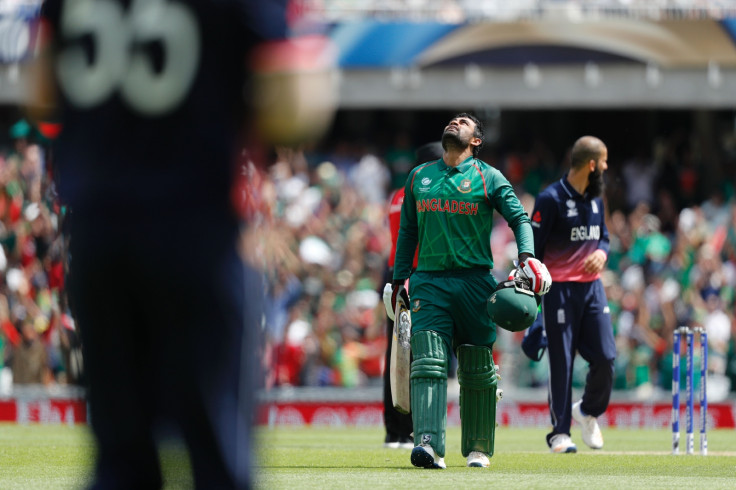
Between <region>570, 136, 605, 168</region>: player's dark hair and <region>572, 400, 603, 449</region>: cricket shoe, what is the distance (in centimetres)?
203

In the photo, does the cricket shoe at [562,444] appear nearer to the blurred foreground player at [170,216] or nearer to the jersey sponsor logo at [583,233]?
the jersey sponsor logo at [583,233]

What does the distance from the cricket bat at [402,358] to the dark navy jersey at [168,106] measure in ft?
19.2

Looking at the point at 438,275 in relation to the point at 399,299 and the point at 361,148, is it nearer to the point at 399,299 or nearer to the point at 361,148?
the point at 399,299

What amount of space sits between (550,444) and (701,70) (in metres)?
16.3

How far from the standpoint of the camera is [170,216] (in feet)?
14.6

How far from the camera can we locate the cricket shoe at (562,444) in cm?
1204

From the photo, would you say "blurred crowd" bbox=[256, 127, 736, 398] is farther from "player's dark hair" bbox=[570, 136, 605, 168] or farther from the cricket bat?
the cricket bat

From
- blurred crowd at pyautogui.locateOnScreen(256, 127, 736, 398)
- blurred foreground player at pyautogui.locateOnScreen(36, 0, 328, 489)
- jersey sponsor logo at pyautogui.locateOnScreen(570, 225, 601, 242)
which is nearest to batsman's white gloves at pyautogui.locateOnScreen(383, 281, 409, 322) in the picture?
jersey sponsor logo at pyautogui.locateOnScreen(570, 225, 601, 242)

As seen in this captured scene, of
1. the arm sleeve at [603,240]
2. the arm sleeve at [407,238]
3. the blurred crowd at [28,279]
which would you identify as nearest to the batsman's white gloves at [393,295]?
the arm sleeve at [407,238]

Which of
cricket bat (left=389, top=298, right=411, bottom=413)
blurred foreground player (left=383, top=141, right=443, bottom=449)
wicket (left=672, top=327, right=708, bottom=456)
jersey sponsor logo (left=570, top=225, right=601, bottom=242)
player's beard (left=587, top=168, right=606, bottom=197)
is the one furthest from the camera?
player's beard (left=587, top=168, right=606, bottom=197)

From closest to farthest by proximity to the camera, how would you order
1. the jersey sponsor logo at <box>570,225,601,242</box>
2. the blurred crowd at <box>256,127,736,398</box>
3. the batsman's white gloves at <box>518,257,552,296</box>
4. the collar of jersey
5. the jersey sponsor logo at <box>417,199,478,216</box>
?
the batsman's white gloves at <box>518,257,552,296</box> → the jersey sponsor logo at <box>417,199,478,216</box> → the collar of jersey → the jersey sponsor logo at <box>570,225,601,242</box> → the blurred crowd at <box>256,127,736,398</box>

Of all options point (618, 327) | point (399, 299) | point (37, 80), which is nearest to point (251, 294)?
point (37, 80)

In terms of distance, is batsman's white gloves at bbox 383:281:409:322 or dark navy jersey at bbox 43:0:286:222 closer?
dark navy jersey at bbox 43:0:286:222

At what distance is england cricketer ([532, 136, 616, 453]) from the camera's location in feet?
39.5
